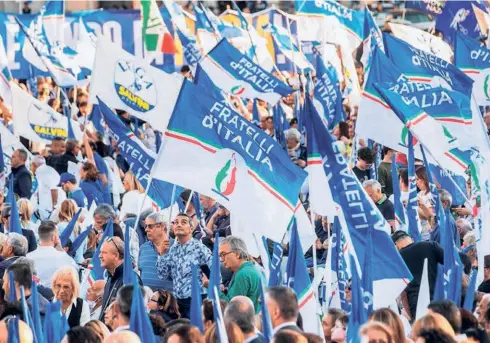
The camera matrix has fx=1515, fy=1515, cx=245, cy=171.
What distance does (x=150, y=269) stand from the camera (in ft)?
38.7

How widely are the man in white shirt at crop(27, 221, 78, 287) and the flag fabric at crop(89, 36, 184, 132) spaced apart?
3305 millimetres

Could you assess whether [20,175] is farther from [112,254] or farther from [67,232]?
[112,254]

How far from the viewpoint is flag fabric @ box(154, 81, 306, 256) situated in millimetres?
10844

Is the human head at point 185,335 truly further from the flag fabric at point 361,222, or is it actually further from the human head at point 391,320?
the flag fabric at point 361,222

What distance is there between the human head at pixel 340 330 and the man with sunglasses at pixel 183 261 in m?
1.91

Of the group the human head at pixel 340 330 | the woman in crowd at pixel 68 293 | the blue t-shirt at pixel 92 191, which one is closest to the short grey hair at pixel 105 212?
the blue t-shirt at pixel 92 191

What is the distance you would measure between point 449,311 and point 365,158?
6588 millimetres

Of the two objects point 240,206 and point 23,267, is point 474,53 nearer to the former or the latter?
point 240,206

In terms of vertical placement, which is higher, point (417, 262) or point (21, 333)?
point (21, 333)

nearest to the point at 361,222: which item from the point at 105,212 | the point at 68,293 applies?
the point at 68,293

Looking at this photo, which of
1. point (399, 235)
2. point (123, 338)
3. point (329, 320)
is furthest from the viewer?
point (399, 235)

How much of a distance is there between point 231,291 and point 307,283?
81 cm

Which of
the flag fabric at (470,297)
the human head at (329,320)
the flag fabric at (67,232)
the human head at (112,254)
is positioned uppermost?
the flag fabric at (470,297)

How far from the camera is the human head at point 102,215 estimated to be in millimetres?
13266
